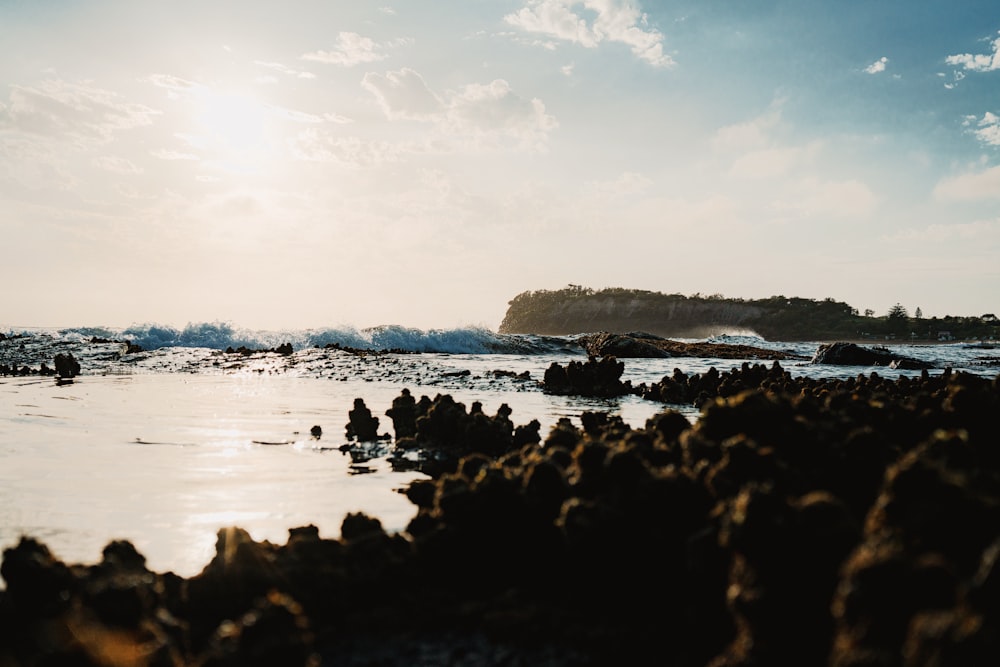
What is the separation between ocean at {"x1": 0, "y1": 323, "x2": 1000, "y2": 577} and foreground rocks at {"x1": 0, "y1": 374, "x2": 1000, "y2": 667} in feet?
3.90

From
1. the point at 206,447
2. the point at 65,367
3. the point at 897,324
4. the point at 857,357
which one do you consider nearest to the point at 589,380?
the point at 206,447

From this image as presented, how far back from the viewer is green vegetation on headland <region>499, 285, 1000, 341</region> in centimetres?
8306

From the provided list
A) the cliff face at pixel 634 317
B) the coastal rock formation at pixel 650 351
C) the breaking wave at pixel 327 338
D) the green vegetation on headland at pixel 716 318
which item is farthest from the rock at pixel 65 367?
the cliff face at pixel 634 317

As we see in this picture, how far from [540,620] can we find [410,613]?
649 mm

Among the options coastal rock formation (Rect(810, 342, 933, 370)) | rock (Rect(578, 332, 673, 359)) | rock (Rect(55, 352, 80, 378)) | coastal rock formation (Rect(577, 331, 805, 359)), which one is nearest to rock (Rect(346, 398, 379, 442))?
rock (Rect(55, 352, 80, 378))

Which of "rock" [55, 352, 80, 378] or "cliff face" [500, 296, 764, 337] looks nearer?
"rock" [55, 352, 80, 378]

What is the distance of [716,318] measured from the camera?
372 feet

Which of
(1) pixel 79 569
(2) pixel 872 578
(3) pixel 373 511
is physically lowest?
(3) pixel 373 511

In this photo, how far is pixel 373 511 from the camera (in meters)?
5.38

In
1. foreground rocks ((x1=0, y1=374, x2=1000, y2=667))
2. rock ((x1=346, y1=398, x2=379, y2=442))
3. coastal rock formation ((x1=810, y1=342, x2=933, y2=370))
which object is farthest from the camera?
coastal rock formation ((x1=810, y1=342, x2=933, y2=370))

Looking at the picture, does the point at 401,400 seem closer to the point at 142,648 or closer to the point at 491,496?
the point at 491,496

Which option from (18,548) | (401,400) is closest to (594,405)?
(401,400)

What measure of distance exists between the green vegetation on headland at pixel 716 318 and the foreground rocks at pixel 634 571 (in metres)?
89.6

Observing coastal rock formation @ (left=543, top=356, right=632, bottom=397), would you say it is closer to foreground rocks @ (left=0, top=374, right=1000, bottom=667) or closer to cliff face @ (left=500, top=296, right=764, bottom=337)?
foreground rocks @ (left=0, top=374, right=1000, bottom=667)
